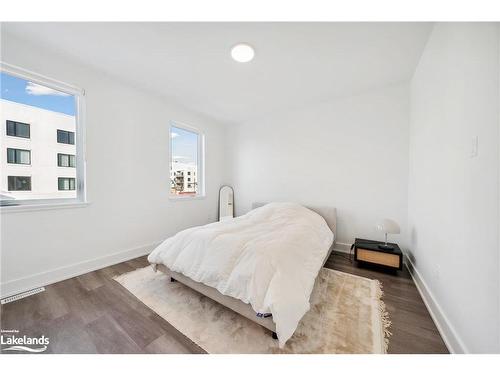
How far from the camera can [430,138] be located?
A: 1.74 meters

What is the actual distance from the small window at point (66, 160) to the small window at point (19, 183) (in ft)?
1.00

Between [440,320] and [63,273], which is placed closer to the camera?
[440,320]

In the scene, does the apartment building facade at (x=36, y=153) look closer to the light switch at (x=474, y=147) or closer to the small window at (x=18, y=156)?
the small window at (x=18, y=156)

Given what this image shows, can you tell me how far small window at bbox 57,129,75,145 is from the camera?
81.9 inches

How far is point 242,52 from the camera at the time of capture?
6.19 ft

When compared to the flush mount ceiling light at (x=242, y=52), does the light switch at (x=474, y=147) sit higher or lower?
lower

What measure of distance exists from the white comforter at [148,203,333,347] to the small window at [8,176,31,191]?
1.49 metres

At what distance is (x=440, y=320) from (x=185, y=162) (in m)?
3.83

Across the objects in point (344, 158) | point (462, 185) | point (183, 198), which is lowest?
point (183, 198)

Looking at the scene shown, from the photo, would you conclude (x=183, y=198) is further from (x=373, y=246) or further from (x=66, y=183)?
(x=373, y=246)

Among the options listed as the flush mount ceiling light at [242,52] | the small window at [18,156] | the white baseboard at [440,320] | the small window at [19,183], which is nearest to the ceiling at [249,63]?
the flush mount ceiling light at [242,52]

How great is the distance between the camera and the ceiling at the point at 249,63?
1.62m

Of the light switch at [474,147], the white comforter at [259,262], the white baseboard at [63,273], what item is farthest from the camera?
the white baseboard at [63,273]

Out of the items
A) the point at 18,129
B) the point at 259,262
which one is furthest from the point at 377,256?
the point at 18,129
